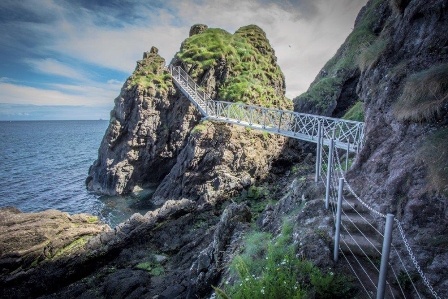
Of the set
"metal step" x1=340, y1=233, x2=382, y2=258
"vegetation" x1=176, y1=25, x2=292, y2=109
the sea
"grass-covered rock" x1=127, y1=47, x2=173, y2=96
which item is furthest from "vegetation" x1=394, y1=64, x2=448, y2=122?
"grass-covered rock" x1=127, y1=47, x2=173, y2=96

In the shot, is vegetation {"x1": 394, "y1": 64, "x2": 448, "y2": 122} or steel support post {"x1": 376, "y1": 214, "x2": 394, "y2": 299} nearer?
steel support post {"x1": 376, "y1": 214, "x2": 394, "y2": 299}

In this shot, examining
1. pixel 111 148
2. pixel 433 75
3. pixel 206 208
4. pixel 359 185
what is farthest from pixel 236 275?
pixel 111 148

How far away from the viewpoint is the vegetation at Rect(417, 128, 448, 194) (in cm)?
419

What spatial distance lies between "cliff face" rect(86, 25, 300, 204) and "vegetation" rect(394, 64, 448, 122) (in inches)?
563

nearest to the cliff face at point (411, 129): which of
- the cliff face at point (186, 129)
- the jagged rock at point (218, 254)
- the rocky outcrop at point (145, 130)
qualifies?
the jagged rock at point (218, 254)

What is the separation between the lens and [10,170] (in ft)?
111

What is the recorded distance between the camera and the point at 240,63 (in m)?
24.1

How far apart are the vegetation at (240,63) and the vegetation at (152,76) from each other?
2467mm

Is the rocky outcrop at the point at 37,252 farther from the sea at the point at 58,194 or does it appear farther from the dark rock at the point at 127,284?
the sea at the point at 58,194

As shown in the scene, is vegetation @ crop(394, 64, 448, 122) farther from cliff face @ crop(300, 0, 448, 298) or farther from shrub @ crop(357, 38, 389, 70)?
shrub @ crop(357, 38, 389, 70)

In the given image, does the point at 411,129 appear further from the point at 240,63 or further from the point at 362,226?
the point at 240,63

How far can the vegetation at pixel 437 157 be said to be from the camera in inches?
165

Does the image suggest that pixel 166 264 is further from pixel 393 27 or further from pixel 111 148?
pixel 111 148

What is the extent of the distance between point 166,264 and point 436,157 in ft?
39.2
